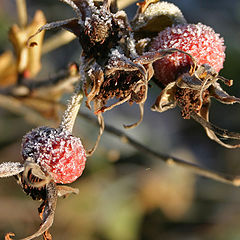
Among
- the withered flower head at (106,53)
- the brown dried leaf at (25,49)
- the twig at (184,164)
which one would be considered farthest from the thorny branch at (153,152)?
the withered flower head at (106,53)

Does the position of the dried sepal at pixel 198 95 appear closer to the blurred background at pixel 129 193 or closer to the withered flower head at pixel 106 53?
the withered flower head at pixel 106 53

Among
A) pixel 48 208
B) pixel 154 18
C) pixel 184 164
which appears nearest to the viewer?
pixel 48 208

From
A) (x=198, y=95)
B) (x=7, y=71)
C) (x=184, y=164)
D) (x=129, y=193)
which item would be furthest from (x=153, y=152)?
(x=129, y=193)

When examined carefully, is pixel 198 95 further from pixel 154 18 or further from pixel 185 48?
pixel 154 18

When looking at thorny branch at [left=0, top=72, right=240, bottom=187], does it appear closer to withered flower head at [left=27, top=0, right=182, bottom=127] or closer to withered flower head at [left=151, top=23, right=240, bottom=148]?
withered flower head at [left=151, top=23, right=240, bottom=148]

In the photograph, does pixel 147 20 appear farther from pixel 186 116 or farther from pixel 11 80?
pixel 11 80

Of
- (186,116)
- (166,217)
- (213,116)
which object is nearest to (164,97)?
(186,116)

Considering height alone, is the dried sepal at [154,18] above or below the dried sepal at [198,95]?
above
